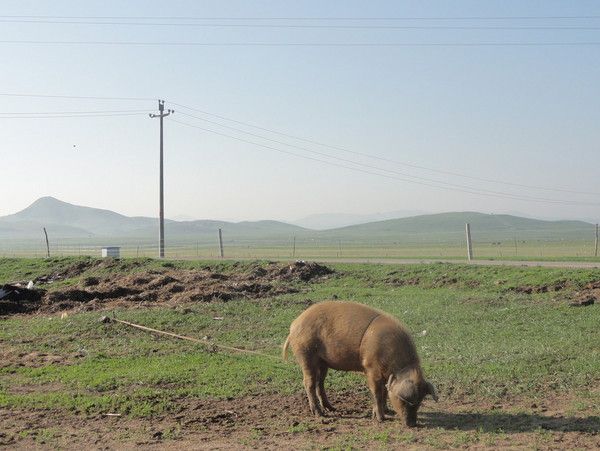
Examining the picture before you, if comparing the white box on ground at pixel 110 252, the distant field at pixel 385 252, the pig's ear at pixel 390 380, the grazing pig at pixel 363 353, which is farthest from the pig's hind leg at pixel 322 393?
the white box on ground at pixel 110 252

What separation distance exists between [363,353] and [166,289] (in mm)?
16505

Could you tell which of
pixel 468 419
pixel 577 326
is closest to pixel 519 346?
pixel 577 326

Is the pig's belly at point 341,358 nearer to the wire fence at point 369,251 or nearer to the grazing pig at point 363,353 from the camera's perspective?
the grazing pig at point 363,353

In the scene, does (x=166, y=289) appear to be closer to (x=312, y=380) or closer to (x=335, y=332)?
(x=312, y=380)

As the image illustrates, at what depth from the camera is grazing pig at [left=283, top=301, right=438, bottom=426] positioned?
8.98 m

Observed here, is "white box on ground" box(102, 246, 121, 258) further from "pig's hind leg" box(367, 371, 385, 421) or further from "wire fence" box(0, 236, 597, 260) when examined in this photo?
"pig's hind leg" box(367, 371, 385, 421)

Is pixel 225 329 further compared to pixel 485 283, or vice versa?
pixel 485 283

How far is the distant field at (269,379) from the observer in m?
8.91

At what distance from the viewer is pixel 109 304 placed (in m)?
22.5

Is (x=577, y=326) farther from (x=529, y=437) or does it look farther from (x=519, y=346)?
(x=529, y=437)

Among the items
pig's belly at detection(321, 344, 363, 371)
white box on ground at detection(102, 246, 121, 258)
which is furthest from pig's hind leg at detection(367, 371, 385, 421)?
white box on ground at detection(102, 246, 121, 258)

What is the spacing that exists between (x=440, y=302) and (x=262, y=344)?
7171 mm

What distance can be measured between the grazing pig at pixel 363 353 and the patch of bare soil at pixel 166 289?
41.5 ft

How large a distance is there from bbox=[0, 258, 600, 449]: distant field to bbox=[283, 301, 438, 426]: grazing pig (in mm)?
357
